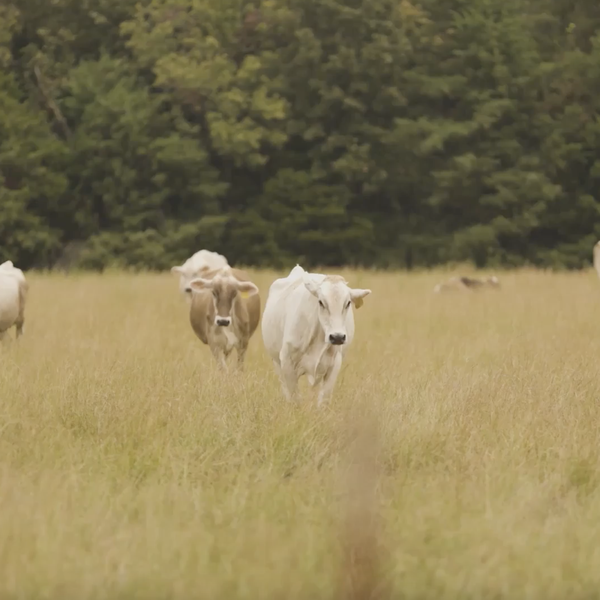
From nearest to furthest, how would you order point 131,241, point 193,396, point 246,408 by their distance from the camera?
point 246,408, point 193,396, point 131,241

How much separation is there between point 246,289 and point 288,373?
190 centimetres

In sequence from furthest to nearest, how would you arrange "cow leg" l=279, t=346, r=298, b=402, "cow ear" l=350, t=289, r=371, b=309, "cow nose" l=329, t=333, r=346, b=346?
"cow leg" l=279, t=346, r=298, b=402 < "cow ear" l=350, t=289, r=371, b=309 < "cow nose" l=329, t=333, r=346, b=346

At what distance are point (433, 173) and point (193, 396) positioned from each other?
23080 millimetres

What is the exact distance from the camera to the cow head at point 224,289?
8.62m

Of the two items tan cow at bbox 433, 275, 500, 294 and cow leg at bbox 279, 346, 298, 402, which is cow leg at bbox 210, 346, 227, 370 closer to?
cow leg at bbox 279, 346, 298, 402

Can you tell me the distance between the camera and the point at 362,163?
28734mm

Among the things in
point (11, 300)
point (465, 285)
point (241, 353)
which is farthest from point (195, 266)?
point (465, 285)

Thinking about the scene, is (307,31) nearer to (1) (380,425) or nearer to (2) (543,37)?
(2) (543,37)

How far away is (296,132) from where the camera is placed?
29.2 meters

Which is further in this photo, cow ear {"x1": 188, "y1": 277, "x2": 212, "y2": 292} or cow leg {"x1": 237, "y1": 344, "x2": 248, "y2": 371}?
cow leg {"x1": 237, "y1": 344, "x2": 248, "y2": 371}

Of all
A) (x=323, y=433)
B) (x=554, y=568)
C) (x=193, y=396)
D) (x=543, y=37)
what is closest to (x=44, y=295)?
(x=193, y=396)

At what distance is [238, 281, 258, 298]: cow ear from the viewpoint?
28.2 feet

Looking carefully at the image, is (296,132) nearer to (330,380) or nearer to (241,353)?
(241,353)

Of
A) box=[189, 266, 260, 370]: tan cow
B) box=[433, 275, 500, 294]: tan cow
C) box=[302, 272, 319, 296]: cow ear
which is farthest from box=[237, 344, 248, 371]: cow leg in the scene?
box=[433, 275, 500, 294]: tan cow
